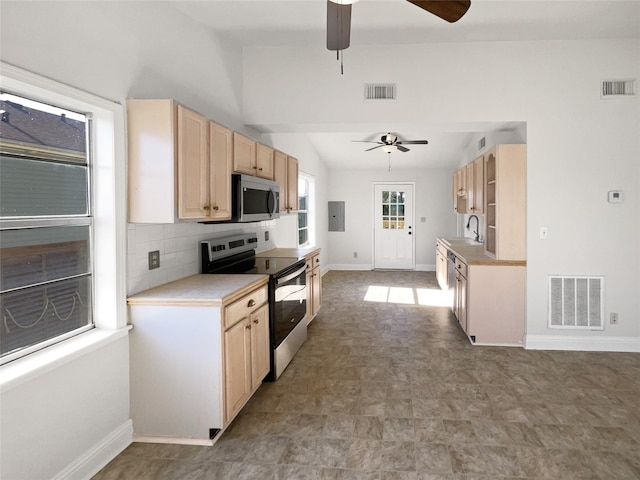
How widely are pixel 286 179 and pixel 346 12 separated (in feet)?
8.30

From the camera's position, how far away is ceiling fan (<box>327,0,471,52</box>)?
2.07 meters

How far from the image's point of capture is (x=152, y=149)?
2.47 metres

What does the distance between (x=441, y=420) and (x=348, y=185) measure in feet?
24.0

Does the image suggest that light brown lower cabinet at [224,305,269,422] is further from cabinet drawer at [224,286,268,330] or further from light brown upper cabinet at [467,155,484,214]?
light brown upper cabinet at [467,155,484,214]

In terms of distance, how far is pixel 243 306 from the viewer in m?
2.72

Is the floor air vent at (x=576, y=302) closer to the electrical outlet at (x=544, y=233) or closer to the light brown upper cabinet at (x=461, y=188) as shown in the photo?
the electrical outlet at (x=544, y=233)

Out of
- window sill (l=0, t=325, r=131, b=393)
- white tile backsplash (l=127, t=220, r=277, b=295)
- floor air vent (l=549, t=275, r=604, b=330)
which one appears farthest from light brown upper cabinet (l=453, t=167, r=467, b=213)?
window sill (l=0, t=325, r=131, b=393)

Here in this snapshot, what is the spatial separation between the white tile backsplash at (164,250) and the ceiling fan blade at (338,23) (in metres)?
1.61

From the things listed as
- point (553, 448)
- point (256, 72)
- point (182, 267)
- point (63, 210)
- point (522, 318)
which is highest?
point (256, 72)

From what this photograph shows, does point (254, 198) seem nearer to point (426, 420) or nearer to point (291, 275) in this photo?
point (291, 275)

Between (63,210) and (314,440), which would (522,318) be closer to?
(314,440)

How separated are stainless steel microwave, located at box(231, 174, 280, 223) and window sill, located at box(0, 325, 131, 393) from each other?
1214 mm

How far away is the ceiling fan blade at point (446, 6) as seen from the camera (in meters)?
2.05

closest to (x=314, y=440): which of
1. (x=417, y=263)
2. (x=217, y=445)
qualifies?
(x=217, y=445)
